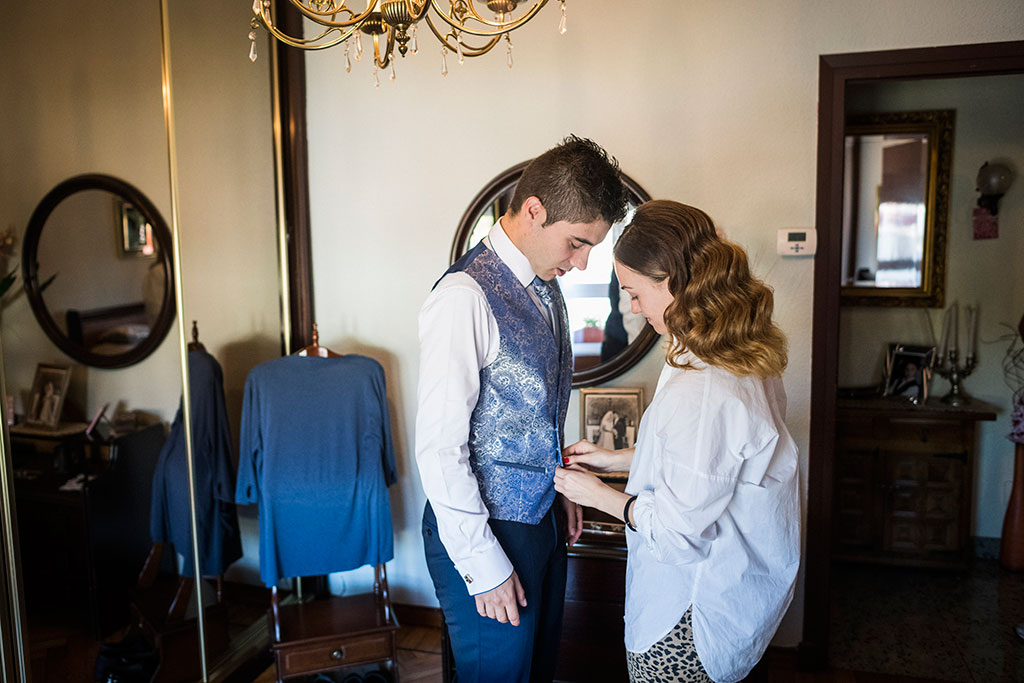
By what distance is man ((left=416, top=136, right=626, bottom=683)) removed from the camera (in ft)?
4.78

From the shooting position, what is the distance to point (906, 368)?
3.71 meters

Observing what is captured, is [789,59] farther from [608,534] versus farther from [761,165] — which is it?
[608,534]

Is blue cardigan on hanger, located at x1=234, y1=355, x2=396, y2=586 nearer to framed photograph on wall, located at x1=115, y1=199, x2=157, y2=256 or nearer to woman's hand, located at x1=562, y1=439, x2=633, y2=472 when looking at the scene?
framed photograph on wall, located at x1=115, y1=199, x2=157, y2=256

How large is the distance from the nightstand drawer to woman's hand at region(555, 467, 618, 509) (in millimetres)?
1286

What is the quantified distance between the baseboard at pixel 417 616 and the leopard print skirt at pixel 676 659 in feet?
5.67

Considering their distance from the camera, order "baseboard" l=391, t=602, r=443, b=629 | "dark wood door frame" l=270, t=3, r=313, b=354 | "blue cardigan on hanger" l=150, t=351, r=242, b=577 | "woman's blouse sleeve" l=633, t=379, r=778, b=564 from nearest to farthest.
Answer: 1. "woman's blouse sleeve" l=633, t=379, r=778, b=564
2. "blue cardigan on hanger" l=150, t=351, r=242, b=577
3. "dark wood door frame" l=270, t=3, r=313, b=354
4. "baseboard" l=391, t=602, r=443, b=629

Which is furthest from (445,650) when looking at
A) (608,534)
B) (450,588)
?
(450,588)

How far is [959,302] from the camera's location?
3.74 m

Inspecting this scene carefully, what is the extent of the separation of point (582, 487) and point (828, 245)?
4.89 feet

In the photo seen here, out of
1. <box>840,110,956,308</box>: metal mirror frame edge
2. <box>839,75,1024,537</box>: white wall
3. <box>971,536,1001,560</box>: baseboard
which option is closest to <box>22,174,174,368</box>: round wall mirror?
<box>840,110,956,308</box>: metal mirror frame edge

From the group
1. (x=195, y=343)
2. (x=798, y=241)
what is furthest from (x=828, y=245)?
(x=195, y=343)

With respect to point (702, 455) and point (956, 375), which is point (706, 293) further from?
point (956, 375)

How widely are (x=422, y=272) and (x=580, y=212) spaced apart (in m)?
1.47

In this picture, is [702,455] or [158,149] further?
[158,149]
